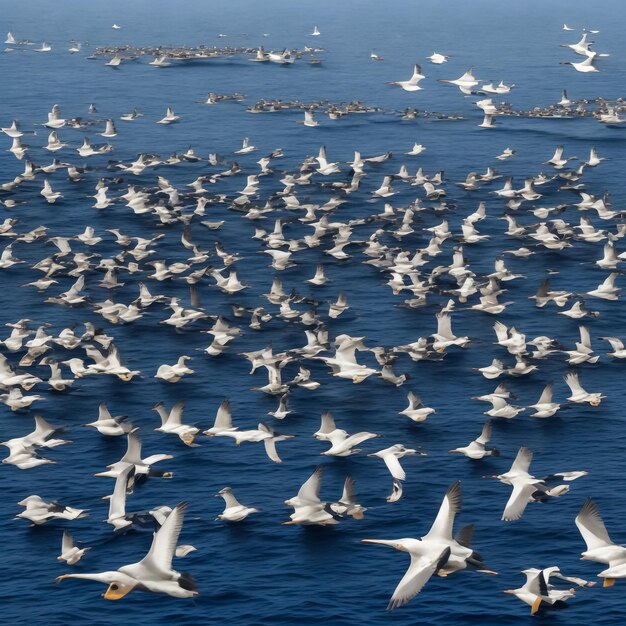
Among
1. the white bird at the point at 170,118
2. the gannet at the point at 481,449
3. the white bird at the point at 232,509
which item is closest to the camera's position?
the white bird at the point at 232,509

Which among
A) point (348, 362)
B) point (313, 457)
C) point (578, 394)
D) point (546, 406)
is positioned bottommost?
point (313, 457)

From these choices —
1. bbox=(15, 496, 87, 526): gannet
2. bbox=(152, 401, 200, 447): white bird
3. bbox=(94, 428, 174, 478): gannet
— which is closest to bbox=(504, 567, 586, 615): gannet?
bbox=(94, 428, 174, 478): gannet

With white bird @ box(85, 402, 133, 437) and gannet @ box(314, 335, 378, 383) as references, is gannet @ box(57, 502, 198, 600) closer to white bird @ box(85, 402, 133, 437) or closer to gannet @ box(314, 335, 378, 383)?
white bird @ box(85, 402, 133, 437)

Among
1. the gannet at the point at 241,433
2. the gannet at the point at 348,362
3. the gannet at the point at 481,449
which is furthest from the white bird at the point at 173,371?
the gannet at the point at 481,449

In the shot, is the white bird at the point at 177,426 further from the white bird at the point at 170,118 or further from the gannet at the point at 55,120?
the white bird at the point at 170,118

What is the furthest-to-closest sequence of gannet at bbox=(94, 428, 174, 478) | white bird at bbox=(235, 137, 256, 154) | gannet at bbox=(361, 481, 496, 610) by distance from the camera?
1. white bird at bbox=(235, 137, 256, 154)
2. gannet at bbox=(94, 428, 174, 478)
3. gannet at bbox=(361, 481, 496, 610)

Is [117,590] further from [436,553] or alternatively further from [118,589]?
[436,553]

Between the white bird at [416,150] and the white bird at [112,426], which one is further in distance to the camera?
the white bird at [416,150]

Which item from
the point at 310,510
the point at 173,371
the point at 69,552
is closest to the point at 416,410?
the point at 310,510
